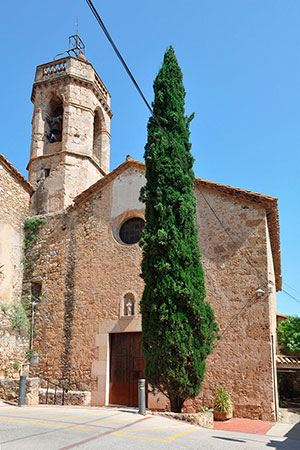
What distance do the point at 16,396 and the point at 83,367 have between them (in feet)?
7.29

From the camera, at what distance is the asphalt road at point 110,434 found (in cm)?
550

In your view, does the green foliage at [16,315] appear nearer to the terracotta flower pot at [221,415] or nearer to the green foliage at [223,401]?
the green foliage at [223,401]

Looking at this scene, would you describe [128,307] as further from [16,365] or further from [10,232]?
[10,232]

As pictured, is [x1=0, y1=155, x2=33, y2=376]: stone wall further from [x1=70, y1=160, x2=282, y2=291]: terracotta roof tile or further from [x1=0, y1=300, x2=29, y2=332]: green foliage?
[x1=70, y1=160, x2=282, y2=291]: terracotta roof tile

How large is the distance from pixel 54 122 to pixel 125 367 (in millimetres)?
10843

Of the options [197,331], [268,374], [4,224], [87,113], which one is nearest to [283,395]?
[268,374]

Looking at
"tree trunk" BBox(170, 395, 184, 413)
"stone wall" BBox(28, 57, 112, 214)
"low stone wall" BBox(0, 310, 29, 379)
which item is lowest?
"tree trunk" BBox(170, 395, 184, 413)

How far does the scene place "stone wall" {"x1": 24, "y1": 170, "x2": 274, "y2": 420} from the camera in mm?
10383

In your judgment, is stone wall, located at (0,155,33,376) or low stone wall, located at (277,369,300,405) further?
low stone wall, located at (277,369,300,405)

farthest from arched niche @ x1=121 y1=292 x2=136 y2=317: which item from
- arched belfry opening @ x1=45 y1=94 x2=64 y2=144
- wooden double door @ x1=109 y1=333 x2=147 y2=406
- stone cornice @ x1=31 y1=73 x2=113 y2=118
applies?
stone cornice @ x1=31 y1=73 x2=113 y2=118

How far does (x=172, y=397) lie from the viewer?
8953 mm

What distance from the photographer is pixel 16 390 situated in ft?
33.6

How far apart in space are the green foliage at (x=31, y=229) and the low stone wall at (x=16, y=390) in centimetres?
498

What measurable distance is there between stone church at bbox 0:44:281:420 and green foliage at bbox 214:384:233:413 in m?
0.19
